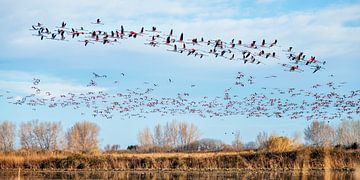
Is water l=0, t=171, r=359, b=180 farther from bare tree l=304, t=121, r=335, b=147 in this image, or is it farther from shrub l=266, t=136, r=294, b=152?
bare tree l=304, t=121, r=335, b=147

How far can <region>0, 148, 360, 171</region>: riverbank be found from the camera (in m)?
48.9

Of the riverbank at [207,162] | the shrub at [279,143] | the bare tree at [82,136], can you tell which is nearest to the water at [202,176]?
the riverbank at [207,162]

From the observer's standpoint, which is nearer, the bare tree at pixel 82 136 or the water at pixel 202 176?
the water at pixel 202 176

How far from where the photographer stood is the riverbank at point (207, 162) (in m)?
48.9

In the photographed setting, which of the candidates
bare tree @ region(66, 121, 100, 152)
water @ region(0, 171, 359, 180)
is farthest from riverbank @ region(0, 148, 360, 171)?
bare tree @ region(66, 121, 100, 152)

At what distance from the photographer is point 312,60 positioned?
2681cm

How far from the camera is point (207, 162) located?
4925cm

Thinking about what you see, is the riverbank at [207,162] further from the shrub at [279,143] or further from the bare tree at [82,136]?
the bare tree at [82,136]

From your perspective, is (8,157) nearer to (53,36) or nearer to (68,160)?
(68,160)

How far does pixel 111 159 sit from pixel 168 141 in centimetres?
5435

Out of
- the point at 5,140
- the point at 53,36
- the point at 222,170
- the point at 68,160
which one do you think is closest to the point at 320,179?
the point at 222,170

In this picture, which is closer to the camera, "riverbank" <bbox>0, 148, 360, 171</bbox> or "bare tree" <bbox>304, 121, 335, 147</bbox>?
"riverbank" <bbox>0, 148, 360, 171</bbox>

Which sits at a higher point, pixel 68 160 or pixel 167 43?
pixel 167 43

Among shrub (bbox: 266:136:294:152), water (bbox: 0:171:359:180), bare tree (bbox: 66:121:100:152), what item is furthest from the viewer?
bare tree (bbox: 66:121:100:152)
